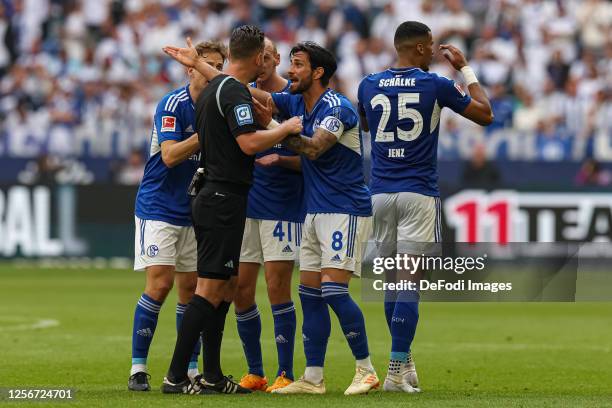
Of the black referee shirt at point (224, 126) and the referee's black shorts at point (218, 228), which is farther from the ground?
the black referee shirt at point (224, 126)

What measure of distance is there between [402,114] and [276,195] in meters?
1.19

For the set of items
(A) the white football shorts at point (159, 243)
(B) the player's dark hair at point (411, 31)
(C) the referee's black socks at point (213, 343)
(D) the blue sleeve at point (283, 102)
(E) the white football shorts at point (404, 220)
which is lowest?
(C) the referee's black socks at point (213, 343)

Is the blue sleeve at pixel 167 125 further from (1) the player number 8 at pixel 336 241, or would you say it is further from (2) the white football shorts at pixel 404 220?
(2) the white football shorts at pixel 404 220

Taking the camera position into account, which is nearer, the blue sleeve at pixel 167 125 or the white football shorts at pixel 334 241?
the white football shorts at pixel 334 241

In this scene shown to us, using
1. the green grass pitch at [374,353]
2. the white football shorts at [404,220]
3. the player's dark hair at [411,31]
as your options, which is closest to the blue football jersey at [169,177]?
the green grass pitch at [374,353]

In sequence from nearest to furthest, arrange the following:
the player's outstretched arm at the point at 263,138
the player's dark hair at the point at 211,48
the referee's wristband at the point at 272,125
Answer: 1. the player's outstretched arm at the point at 263,138
2. the referee's wristband at the point at 272,125
3. the player's dark hair at the point at 211,48

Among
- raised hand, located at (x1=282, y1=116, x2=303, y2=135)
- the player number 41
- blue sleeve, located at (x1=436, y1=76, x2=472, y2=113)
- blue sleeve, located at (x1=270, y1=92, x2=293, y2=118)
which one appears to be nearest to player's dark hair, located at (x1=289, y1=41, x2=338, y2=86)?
blue sleeve, located at (x1=270, y1=92, x2=293, y2=118)

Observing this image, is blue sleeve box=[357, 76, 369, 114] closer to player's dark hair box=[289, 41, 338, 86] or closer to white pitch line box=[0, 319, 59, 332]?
player's dark hair box=[289, 41, 338, 86]

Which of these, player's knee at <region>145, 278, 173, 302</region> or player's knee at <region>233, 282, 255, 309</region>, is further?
player's knee at <region>233, 282, 255, 309</region>

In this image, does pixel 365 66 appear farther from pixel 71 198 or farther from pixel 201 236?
pixel 201 236

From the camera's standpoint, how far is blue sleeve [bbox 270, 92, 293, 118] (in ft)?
32.5

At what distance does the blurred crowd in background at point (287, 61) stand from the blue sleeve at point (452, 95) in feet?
47.6

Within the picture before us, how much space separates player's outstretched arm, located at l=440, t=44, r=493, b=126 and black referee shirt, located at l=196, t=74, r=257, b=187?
1.67m

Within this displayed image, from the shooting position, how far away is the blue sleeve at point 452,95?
967cm
